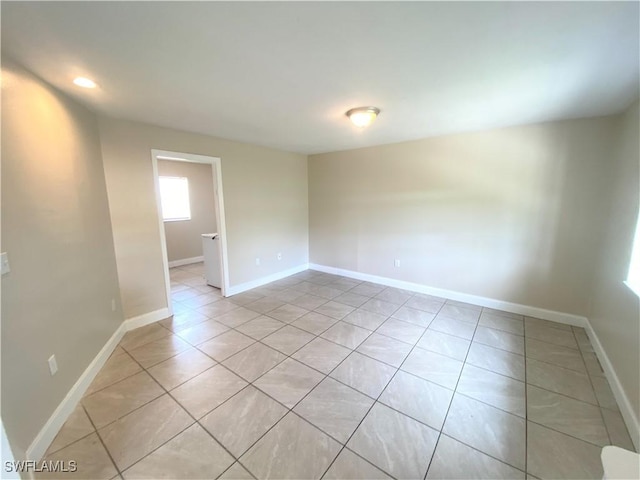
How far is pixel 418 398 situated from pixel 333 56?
7.92 ft

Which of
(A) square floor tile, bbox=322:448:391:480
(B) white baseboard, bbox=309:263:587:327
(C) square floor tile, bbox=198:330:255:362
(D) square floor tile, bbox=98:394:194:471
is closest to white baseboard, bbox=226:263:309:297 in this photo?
(B) white baseboard, bbox=309:263:587:327

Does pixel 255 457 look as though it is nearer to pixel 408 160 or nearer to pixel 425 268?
pixel 425 268

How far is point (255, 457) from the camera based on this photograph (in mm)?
1465

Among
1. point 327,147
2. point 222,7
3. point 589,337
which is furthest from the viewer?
point 327,147

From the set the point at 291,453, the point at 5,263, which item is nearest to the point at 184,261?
the point at 5,263

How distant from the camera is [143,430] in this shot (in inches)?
64.4

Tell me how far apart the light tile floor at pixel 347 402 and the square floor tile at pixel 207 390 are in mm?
11

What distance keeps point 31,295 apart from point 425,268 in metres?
4.08

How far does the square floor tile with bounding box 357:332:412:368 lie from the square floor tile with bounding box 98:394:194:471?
1564 mm

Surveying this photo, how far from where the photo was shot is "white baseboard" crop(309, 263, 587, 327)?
293 centimetres

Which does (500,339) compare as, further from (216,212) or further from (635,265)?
(216,212)

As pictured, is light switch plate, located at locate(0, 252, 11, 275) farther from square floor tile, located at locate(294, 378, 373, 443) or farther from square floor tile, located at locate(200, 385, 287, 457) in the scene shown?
square floor tile, located at locate(294, 378, 373, 443)

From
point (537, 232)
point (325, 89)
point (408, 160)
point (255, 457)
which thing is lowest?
point (255, 457)

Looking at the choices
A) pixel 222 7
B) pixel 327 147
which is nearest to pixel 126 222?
pixel 222 7
